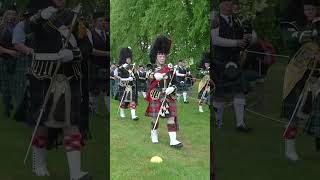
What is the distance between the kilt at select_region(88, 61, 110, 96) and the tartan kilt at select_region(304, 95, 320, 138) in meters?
1.38

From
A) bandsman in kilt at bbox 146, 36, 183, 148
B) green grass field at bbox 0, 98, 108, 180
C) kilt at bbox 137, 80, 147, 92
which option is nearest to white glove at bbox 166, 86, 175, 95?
bandsman in kilt at bbox 146, 36, 183, 148

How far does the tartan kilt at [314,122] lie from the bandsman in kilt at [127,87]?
721 centimetres

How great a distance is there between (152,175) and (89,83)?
10.0 feet

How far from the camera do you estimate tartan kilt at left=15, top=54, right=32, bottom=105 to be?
342cm

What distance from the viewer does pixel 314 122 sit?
3473mm

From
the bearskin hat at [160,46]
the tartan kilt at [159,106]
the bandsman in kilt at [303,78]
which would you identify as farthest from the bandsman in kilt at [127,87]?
the bandsman in kilt at [303,78]

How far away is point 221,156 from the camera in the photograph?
139 inches

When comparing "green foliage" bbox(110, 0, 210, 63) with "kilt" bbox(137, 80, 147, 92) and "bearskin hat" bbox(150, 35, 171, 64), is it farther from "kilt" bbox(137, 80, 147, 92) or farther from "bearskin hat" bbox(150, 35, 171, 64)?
"kilt" bbox(137, 80, 147, 92)

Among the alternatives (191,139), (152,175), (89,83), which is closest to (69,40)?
(89,83)

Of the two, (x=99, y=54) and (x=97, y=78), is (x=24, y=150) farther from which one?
(x=99, y=54)

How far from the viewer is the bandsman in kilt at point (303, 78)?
338cm

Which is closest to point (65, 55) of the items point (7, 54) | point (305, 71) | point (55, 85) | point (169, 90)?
point (55, 85)

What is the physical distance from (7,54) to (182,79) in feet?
24.5

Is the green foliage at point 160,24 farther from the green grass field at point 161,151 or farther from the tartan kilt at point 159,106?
the green grass field at point 161,151
